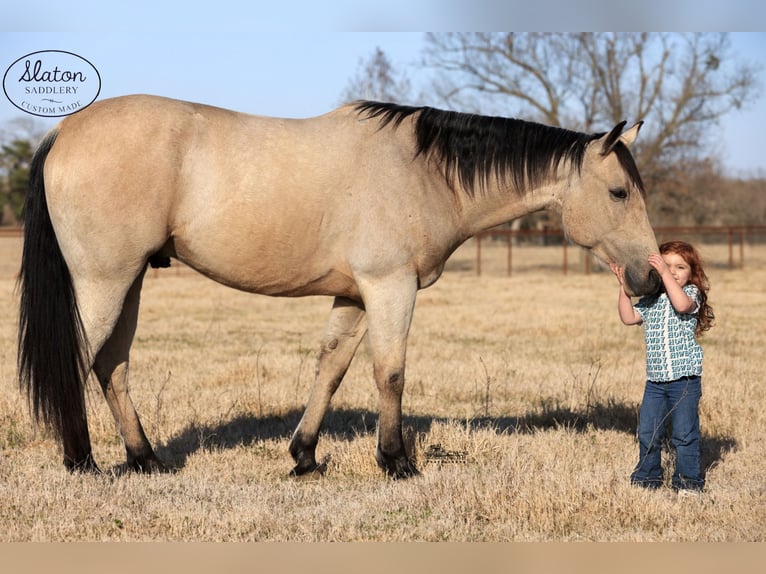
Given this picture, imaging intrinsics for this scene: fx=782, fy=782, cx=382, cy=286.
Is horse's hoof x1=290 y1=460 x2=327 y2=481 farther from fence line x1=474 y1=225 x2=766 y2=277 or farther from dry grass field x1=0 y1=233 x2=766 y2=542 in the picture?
fence line x1=474 y1=225 x2=766 y2=277

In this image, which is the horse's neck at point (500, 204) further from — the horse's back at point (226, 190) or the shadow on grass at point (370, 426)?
the shadow on grass at point (370, 426)

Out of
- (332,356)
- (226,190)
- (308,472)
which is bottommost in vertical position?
(308,472)

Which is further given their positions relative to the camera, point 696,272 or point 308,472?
point 308,472

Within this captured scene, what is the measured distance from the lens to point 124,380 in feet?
16.4

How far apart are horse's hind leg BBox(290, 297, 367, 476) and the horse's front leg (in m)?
0.44

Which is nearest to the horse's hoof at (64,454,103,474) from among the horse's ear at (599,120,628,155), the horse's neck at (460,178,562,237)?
the horse's neck at (460,178,562,237)

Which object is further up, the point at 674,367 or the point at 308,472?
the point at 674,367

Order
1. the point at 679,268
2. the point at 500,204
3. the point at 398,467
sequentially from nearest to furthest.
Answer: the point at 679,268, the point at 398,467, the point at 500,204

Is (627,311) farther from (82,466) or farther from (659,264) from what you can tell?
(82,466)

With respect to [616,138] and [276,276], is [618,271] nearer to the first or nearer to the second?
[616,138]

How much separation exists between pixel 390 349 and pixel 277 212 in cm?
109

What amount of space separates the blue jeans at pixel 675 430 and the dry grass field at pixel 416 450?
171 mm

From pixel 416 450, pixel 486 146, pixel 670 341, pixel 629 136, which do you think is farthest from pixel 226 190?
pixel 670 341

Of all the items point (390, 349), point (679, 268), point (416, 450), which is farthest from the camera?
point (416, 450)
